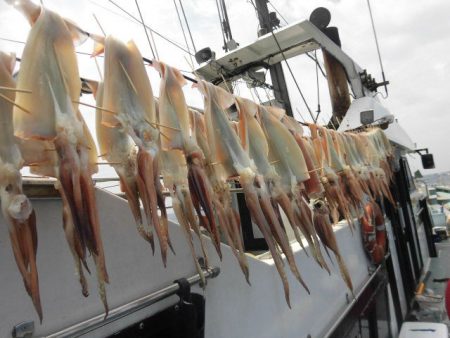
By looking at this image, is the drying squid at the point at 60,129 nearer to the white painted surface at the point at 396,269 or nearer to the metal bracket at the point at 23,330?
the metal bracket at the point at 23,330

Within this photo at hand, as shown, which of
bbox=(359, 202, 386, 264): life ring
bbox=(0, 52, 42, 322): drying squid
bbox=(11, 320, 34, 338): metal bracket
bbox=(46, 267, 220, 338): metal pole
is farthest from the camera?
bbox=(359, 202, 386, 264): life ring

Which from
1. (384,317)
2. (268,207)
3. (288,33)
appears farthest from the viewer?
(288,33)

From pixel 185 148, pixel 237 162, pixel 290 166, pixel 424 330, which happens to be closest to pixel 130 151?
pixel 185 148

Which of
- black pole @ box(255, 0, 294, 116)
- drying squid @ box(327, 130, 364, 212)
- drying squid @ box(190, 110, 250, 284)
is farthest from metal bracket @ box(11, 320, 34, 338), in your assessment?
black pole @ box(255, 0, 294, 116)

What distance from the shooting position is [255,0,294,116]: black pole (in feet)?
22.0

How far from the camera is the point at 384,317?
482 cm

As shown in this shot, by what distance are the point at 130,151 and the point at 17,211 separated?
1.65ft

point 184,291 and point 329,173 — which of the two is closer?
point 184,291

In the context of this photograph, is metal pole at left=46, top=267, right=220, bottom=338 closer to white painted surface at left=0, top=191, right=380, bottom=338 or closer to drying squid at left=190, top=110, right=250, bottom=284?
white painted surface at left=0, top=191, right=380, bottom=338

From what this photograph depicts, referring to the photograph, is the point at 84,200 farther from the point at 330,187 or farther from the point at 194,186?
the point at 330,187

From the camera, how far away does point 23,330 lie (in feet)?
4.06

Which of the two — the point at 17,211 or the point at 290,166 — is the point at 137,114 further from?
the point at 290,166

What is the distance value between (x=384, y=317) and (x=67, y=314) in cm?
465

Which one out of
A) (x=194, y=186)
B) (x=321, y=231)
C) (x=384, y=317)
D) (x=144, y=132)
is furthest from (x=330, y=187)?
(x=384, y=317)
